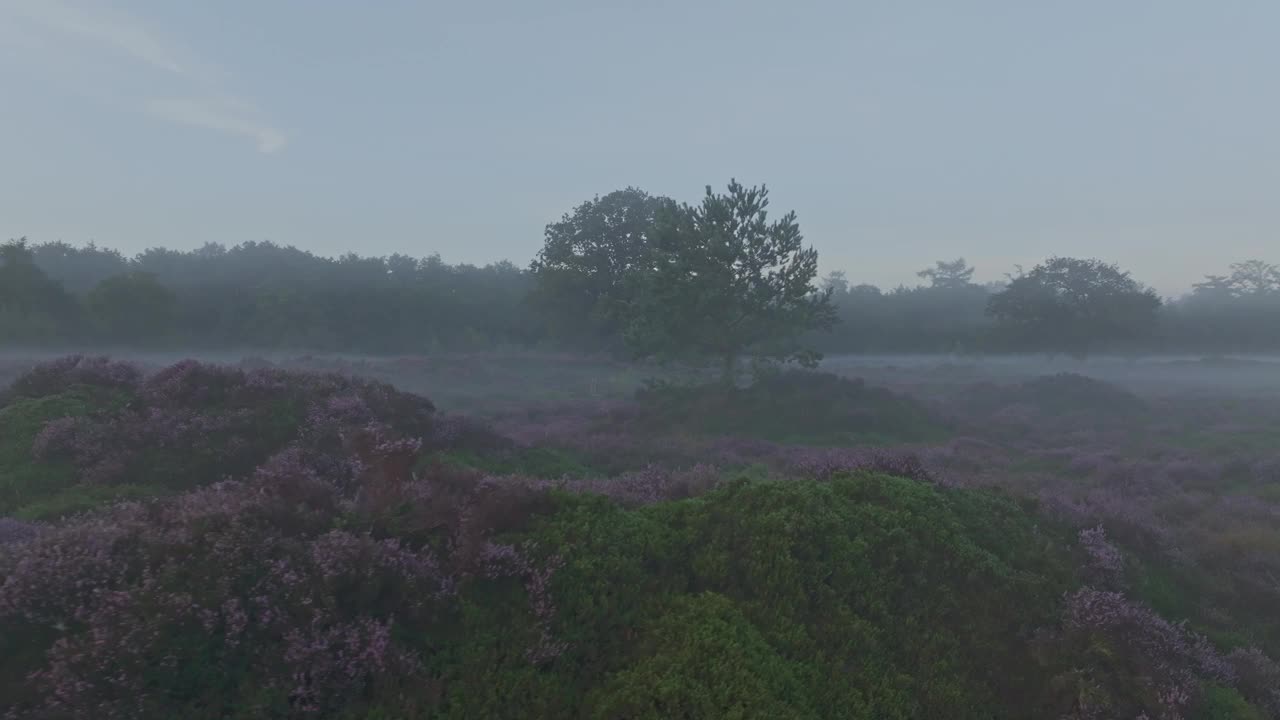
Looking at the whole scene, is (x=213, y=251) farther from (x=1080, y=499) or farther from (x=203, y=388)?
(x=1080, y=499)

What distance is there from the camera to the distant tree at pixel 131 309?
1484 inches

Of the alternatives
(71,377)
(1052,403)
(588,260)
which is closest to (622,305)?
(588,260)

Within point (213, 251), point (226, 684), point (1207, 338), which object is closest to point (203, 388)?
point (226, 684)

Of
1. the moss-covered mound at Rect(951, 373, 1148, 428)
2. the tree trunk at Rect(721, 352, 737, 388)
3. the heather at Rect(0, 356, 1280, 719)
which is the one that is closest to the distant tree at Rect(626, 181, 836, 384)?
the tree trunk at Rect(721, 352, 737, 388)

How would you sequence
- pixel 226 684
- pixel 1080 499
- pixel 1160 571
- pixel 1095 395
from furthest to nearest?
pixel 1095 395, pixel 1080 499, pixel 1160 571, pixel 226 684

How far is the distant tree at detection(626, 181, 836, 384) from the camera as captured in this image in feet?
92.8

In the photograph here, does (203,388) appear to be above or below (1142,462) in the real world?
above

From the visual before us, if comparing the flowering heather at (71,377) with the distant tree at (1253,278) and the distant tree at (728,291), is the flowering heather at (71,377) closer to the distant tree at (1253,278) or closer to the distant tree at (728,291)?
the distant tree at (728,291)

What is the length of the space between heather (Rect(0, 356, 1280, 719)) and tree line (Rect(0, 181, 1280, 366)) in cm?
1863

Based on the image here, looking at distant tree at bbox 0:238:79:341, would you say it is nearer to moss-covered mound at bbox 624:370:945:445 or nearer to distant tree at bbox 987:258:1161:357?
moss-covered mound at bbox 624:370:945:445

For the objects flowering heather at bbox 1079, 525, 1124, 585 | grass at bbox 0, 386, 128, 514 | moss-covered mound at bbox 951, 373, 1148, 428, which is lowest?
moss-covered mound at bbox 951, 373, 1148, 428

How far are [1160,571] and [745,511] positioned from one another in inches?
227

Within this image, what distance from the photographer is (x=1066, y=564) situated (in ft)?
25.2

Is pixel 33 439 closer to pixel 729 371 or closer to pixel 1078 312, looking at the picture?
pixel 729 371
